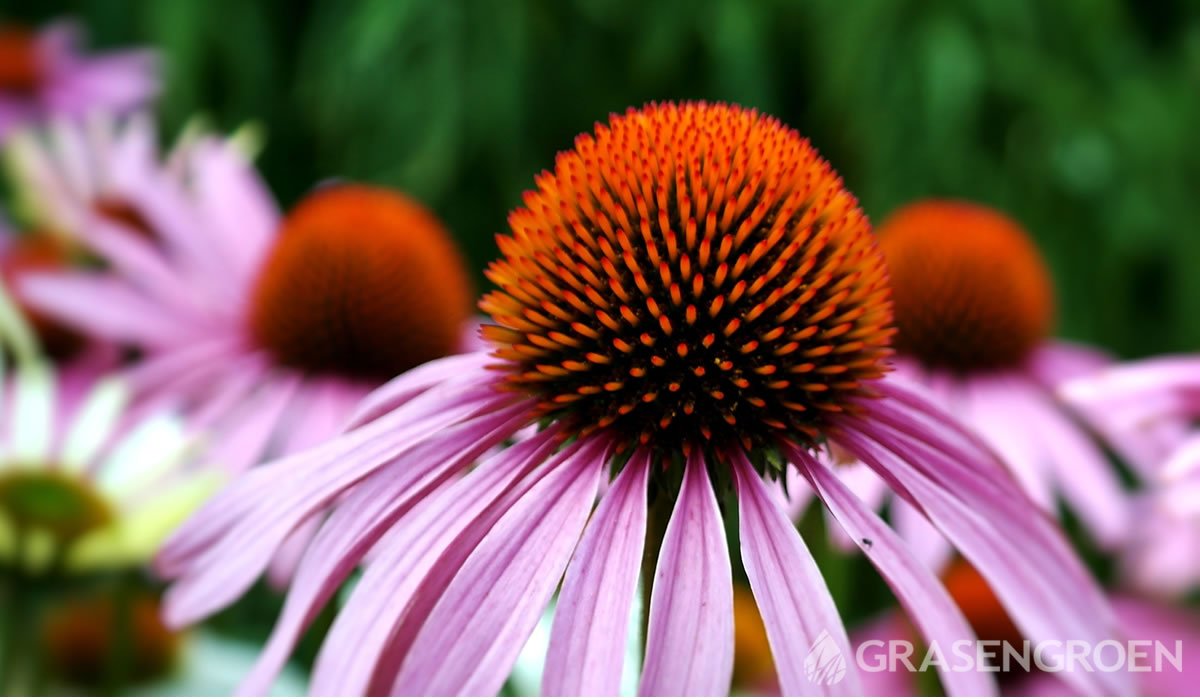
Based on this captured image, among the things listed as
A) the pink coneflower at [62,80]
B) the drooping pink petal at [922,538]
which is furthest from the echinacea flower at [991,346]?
the pink coneflower at [62,80]

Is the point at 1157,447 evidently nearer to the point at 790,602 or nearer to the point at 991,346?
the point at 991,346

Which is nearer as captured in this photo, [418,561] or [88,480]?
[418,561]

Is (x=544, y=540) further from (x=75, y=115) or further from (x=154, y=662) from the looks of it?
(x=75, y=115)

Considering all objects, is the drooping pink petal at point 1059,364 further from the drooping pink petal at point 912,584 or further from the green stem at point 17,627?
the green stem at point 17,627

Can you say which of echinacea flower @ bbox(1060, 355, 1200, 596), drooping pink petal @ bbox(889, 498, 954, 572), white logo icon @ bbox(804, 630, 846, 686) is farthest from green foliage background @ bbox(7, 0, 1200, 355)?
white logo icon @ bbox(804, 630, 846, 686)

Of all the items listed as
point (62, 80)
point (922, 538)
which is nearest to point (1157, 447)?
point (922, 538)

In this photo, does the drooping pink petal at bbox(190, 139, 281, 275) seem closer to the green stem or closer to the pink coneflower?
the green stem
